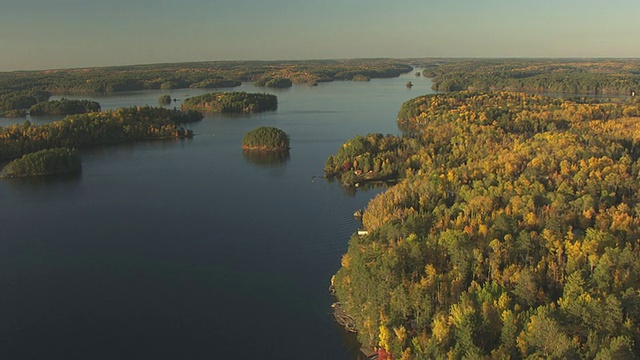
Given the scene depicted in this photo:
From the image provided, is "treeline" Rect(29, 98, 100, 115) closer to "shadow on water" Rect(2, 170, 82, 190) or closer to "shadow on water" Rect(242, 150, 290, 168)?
"shadow on water" Rect(2, 170, 82, 190)

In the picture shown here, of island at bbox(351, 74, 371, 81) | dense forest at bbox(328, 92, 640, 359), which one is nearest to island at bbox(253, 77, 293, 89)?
island at bbox(351, 74, 371, 81)

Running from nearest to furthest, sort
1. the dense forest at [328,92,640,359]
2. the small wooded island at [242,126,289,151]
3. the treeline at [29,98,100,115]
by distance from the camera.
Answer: the dense forest at [328,92,640,359]
the small wooded island at [242,126,289,151]
the treeline at [29,98,100,115]

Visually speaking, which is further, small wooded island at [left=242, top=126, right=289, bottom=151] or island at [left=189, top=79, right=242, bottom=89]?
island at [left=189, top=79, right=242, bottom=89]

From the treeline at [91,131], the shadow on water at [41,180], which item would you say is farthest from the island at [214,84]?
the shadow on water at [41,180]

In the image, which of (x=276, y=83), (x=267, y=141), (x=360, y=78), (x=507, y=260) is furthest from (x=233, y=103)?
(x=360, y=78)

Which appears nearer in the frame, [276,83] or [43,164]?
[43,164]

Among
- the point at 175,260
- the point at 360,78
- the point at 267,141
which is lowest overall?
the point at 175,260

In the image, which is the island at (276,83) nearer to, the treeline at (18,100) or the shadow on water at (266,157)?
the treeline at (18,100)

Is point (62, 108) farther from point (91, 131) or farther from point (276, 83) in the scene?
point (276, 83)
